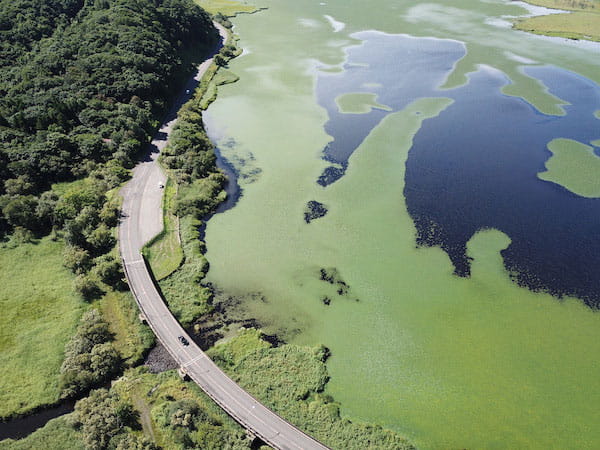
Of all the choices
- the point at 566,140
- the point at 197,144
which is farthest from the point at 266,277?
the point at 566,140

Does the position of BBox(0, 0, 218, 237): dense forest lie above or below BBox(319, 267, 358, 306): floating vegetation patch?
above

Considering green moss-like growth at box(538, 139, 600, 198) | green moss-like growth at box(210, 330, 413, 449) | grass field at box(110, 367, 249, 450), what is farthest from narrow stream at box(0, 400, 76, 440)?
green moss-like growth at box(538, 139, 600, 198)

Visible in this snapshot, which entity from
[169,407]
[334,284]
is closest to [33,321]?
[169,407]

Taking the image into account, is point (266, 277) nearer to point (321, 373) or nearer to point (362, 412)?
point (321, 373)

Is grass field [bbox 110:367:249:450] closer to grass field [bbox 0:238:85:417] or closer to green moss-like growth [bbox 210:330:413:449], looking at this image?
green moss-like growth [bbox 210:330:413:449]

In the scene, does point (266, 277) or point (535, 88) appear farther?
point (535, 88)

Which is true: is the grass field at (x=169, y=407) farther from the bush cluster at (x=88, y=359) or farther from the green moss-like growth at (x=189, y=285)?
the green moss-like growth at (x=189, y=285)
